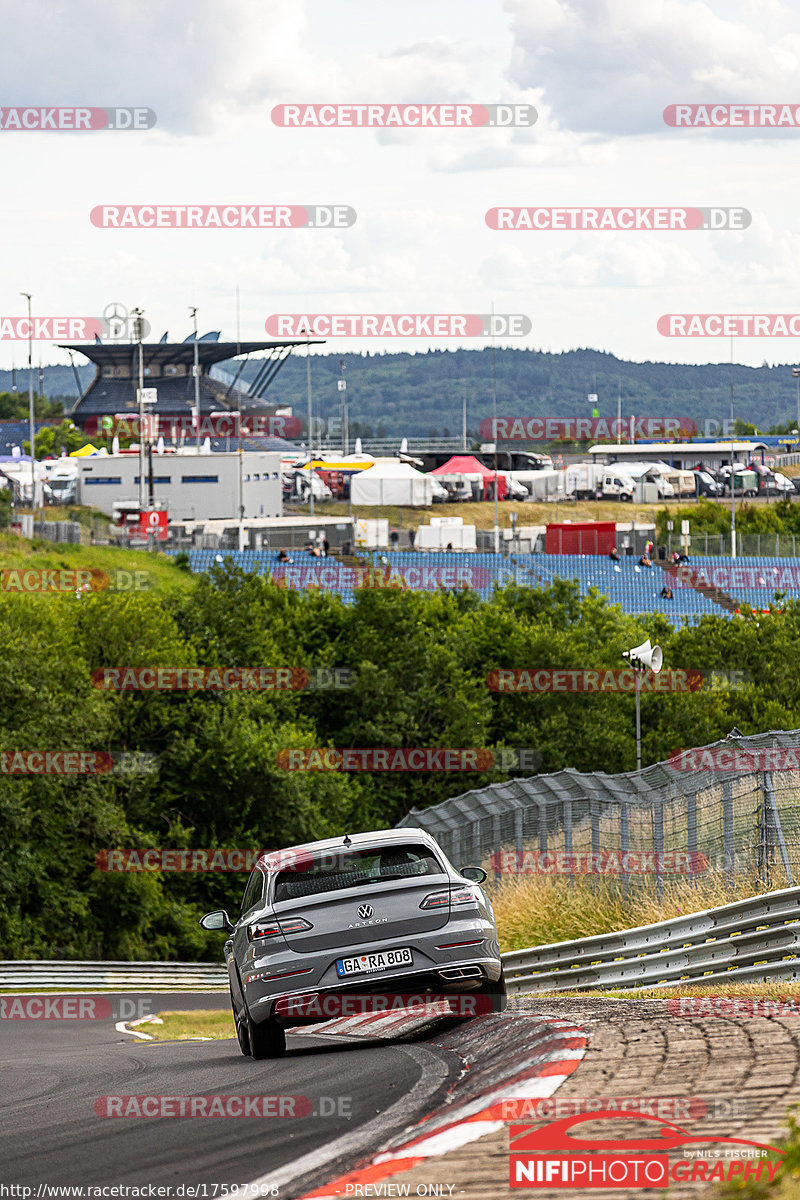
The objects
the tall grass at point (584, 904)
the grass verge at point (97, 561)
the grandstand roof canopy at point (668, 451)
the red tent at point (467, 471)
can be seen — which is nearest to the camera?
the tall grass at point (584, 904)

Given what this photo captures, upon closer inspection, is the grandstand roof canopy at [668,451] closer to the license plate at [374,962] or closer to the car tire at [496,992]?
the car tire at [496,992]

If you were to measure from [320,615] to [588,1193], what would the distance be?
53.0 metres

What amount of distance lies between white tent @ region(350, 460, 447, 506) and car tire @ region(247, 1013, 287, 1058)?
300 ft

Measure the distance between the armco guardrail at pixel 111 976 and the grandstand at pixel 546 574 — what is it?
34697 mm

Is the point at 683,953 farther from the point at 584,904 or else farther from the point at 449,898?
the point at 584,904

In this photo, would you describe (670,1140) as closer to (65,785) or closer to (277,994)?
(277,994)

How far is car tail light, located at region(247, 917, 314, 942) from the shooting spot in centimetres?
939

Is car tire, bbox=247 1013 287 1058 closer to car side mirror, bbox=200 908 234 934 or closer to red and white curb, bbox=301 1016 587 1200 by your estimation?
car side mirror, bbox=200 908 234 934

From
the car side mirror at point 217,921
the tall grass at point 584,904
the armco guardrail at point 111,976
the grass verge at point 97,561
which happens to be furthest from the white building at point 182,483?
the car side mirror at point 217,921

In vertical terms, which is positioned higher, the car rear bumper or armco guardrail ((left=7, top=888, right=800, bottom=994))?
the car rear bumper

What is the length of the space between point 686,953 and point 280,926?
3.91 metres

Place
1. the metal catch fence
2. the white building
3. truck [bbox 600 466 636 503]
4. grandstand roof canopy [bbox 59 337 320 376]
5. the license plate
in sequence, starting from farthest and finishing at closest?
1. grandstand roof canopy [bbox 59 337 320 376]
2. truck [bbox 600 466 636 503]
3. the white building
4. the metal catch fence
5. the license plate

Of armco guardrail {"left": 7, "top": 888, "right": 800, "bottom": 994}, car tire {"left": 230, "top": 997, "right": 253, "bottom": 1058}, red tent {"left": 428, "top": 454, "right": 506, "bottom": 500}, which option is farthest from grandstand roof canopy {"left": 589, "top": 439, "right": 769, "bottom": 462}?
car tire {"left": 230, "top": 997, "right": 253, "bottom": 1058}

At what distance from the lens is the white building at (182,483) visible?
95250 mm
